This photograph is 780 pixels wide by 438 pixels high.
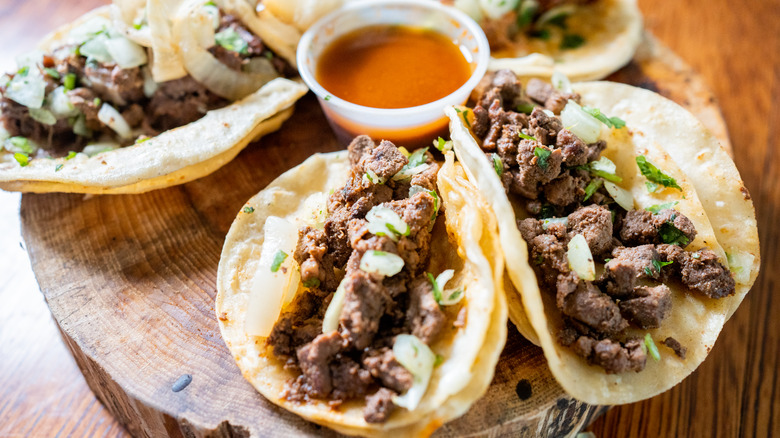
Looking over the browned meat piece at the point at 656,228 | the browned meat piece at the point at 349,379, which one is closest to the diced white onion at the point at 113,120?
the browned meat piece at the point at 349,379

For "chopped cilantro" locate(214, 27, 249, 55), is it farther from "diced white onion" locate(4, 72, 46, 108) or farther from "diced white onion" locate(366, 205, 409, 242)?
"diced white onion" locate(366, 205, 409, 242)

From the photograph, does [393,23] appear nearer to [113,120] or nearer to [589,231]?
[113,120]

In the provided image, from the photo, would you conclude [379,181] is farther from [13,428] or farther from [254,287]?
[13,428]

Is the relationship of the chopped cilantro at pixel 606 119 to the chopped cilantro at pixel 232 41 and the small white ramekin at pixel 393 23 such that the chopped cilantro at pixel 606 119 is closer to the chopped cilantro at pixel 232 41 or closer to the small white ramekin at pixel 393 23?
the small white ramekin at pixel 393 23

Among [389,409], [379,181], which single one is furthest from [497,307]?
[379,181]

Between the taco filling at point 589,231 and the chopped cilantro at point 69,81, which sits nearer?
the taco filling at point 589,231

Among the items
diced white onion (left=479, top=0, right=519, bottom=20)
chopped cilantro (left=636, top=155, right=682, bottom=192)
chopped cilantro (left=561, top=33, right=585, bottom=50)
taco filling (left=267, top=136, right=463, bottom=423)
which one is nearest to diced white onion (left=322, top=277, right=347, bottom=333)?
taco filling (left=267, top=136, right=463, bottom=423)
